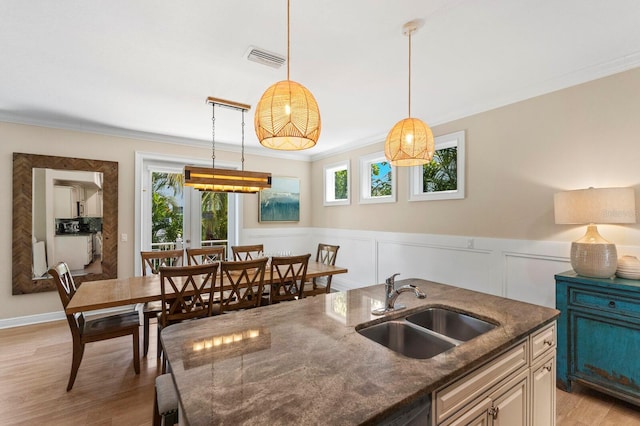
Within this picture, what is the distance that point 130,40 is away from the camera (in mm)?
2137

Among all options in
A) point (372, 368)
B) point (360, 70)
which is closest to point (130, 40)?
point (360, 70)

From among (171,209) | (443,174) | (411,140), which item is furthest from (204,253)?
(443,174)

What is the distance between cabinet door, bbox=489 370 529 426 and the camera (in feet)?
4.21

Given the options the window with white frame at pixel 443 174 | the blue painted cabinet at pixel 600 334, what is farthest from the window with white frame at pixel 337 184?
the blue painted cabinet at pixel 600 334

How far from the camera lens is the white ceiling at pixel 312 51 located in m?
1.84

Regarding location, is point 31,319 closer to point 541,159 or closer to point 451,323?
point 451,323

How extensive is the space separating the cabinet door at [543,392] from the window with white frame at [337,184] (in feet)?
12.6

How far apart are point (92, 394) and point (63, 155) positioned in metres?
3.19

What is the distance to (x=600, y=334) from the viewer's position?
7.36 feet

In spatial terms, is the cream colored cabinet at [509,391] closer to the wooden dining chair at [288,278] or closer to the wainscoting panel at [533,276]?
the wainscoting panel at [533,276]

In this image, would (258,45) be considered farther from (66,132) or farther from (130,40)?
(66,132)

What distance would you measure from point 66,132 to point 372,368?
4919 millimetres

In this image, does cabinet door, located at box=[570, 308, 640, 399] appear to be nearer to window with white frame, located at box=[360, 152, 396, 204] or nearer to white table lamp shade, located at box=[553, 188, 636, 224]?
white table lamp shade, located at box=[553, 188, 636, 224]

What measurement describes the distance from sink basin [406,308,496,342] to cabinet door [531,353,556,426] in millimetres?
304
